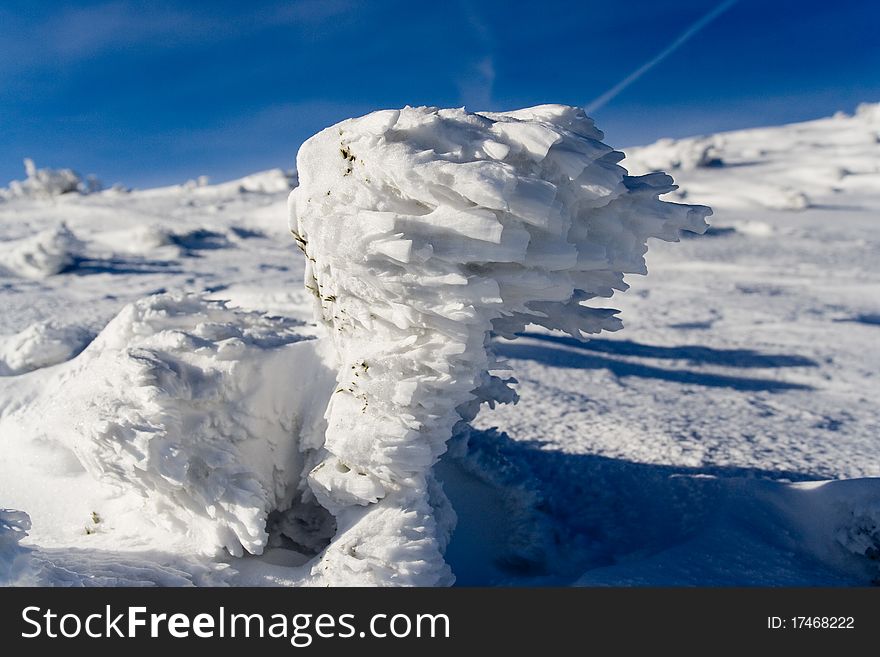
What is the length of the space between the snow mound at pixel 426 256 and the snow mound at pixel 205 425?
31cm

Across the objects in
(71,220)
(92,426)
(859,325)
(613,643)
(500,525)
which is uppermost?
(71,220)

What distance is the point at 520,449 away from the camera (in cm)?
340

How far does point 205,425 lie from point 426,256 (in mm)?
1021

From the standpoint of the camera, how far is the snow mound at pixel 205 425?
195 cm

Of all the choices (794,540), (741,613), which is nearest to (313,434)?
(741,613)

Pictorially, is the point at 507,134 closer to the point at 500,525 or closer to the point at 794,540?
the point at 500,525

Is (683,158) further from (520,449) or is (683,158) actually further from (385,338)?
(385,338)

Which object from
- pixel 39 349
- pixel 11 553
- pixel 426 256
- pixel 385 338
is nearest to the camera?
pixel 11 553

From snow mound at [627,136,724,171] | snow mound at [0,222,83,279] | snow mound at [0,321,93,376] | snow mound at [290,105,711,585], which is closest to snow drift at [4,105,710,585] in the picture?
snow mound at [290,105,711,585]

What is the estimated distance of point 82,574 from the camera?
179 cm

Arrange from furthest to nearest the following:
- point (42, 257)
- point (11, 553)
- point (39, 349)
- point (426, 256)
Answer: point (42, 257), point (39, 349), point (426, 256), point (11, 553)

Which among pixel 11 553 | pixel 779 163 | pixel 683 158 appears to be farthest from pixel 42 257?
pixel 779 163

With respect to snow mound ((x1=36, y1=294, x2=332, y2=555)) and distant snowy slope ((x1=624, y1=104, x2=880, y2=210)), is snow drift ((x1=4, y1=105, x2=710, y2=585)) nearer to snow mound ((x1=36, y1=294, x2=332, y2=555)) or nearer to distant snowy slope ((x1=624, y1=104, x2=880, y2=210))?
snow mound ((x1=36, y1=294, x2=332, y2=555))

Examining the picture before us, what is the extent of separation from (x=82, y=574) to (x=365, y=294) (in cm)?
119
